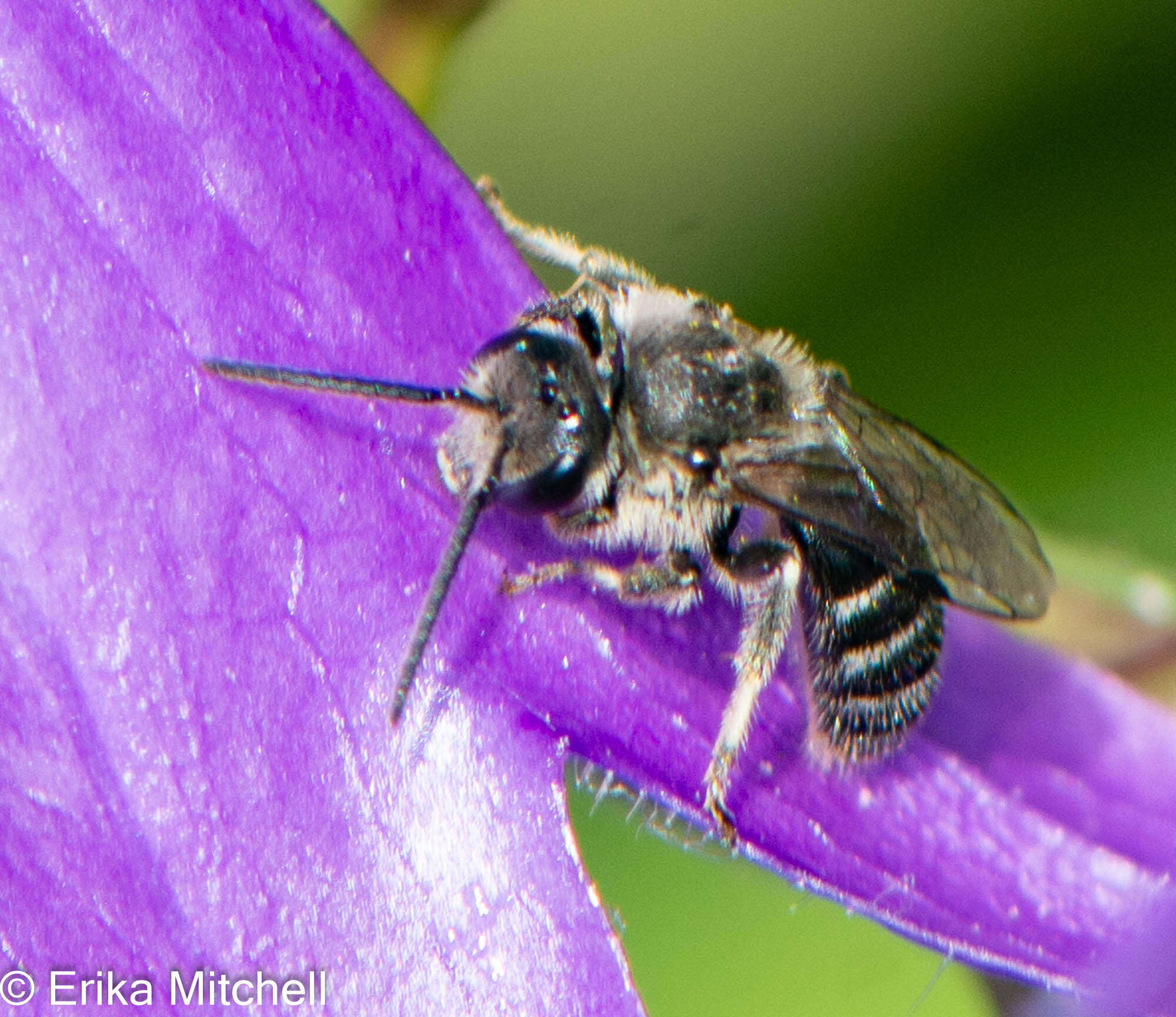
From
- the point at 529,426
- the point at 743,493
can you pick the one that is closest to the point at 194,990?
the point at 529,426

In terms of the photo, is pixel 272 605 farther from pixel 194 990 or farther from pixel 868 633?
pixel 868 633

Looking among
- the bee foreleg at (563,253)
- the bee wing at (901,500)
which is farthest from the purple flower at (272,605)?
the bee foreleg at (563,253)

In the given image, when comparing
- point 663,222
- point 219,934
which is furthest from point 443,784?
point 663,222

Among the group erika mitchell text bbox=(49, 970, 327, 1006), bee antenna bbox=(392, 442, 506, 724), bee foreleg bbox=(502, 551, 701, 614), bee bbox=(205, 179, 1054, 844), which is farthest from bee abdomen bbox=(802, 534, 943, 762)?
erika mitchell text bbox=(49, 970, 327, 1006)

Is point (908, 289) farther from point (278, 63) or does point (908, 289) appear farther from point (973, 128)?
point (278, 63)

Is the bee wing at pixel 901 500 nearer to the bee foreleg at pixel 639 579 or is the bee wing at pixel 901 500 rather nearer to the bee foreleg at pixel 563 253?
the bee foreleg at pixel 639 579

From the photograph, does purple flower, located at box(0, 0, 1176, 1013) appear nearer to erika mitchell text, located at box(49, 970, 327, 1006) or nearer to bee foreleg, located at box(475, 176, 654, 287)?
erika mitchell text, located at box(49, 970, 327, 1006)
